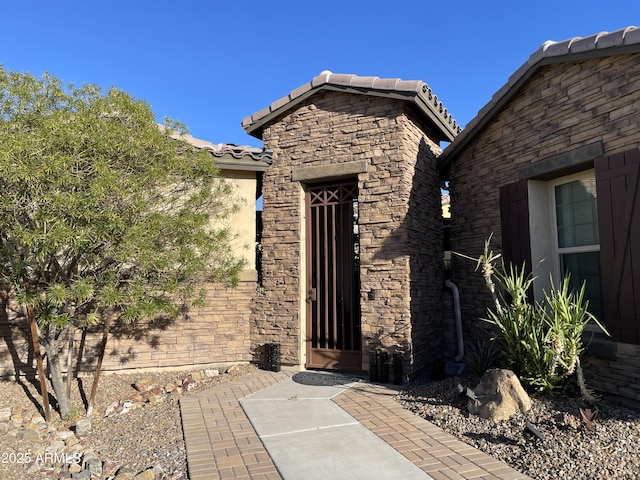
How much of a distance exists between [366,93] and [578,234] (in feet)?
12.3

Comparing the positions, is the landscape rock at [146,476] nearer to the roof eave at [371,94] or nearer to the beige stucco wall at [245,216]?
the beige stucco wall at [245,216]

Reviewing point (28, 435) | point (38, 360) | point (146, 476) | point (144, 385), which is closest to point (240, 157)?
point (144, 385)

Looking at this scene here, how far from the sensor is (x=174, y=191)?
6133 mm

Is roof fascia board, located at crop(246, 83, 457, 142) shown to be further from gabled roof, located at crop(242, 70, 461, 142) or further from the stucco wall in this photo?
the stucco wall

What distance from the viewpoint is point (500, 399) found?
434 centimetres

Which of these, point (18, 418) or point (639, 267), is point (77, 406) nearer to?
point (18, 418)

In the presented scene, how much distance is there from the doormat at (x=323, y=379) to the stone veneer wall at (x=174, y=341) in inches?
48.6

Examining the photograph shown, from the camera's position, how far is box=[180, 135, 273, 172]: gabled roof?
23.7ft

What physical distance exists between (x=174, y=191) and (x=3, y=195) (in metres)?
2.20

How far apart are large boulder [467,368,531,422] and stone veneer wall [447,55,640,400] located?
1213 mm

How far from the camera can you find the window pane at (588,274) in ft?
17.1

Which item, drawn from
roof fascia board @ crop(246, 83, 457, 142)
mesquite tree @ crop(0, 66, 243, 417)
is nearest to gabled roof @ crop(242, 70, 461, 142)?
Answer: roof fascia board @ crop(246, 83, 457, 142)

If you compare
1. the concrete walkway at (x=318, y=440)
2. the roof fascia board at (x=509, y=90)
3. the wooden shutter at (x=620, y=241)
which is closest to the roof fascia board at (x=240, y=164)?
the roof fascia board at (x=509, y=90)

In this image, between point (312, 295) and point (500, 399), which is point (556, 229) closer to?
point (500, 399)
